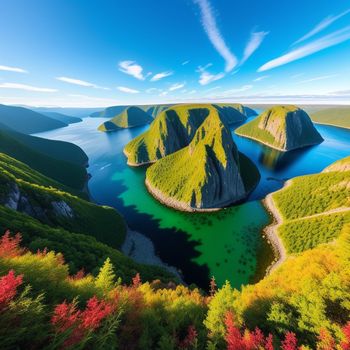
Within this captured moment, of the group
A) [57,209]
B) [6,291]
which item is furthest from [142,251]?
[6,291]

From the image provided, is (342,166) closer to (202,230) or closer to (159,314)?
(202,230)

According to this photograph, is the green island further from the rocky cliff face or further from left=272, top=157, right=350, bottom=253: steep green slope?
left=272, top=157, right=350, bottom=253: steep green slope

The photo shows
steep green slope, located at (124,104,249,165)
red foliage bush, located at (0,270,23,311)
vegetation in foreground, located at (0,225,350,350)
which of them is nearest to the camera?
red foliage bush, located at (0,270,23,311)

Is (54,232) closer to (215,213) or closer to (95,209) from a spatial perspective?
(95,209)

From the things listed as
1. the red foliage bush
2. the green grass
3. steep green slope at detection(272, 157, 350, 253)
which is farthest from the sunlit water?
the red foliage bush

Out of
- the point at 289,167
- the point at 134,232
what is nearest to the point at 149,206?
the point at 134,232

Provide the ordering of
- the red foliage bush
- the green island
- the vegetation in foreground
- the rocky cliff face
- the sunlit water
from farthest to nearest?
the green island → the rocky cliff face → the sunlit water → the vegetation in foreground → the red foliage bush
